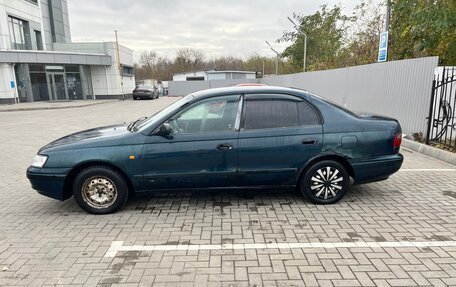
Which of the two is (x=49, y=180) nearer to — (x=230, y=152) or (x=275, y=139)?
(x=230, y=152)

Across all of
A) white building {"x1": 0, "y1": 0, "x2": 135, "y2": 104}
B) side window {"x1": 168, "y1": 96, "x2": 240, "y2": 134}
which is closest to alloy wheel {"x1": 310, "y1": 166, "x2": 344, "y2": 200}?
side window {"x1": 168, "y1": 96, "x2": 240, "y2": 134}

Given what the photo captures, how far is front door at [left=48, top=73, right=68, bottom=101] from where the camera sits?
92.0 feet

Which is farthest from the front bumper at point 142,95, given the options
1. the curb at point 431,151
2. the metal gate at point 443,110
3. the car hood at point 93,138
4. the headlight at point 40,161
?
the headlight at point 40,161

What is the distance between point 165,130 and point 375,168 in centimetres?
288

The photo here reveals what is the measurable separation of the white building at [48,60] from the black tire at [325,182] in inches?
1062

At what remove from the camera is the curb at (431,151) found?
6.32m

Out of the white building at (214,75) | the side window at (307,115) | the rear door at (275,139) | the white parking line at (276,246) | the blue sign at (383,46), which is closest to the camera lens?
the white parking line at (276,246)

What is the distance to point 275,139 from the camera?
4129 millimetres

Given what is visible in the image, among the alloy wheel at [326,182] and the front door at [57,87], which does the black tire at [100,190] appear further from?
the front door at [57,87]

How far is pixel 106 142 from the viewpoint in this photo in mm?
4039

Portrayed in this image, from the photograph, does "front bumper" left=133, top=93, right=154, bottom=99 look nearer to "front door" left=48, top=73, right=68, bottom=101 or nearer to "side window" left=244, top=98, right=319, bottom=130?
"front door" left=48, top=73, right=68, bottom=101

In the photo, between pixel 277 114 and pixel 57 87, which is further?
pixel 57 87

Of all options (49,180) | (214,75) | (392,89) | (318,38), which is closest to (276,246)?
(49,180)

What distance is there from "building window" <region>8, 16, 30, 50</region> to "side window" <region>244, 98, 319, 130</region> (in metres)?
28.4
